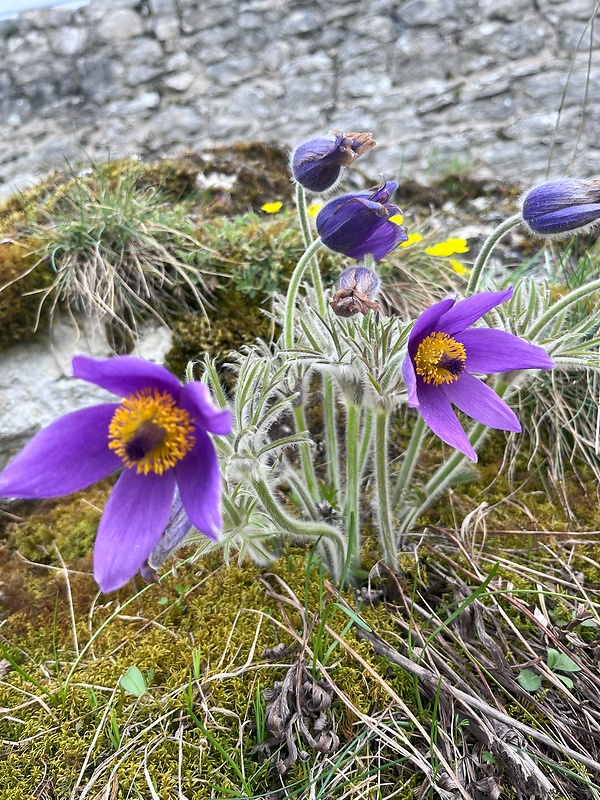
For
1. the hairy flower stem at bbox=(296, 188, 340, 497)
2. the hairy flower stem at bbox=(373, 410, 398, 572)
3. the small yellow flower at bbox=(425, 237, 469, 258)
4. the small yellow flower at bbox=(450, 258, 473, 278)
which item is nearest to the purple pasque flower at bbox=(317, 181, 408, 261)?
the hairy flower stem at bbox=(296, 188, 340, 497)

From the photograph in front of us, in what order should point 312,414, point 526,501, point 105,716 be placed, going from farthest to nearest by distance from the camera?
point 312,414, point 526,501, point 105,716

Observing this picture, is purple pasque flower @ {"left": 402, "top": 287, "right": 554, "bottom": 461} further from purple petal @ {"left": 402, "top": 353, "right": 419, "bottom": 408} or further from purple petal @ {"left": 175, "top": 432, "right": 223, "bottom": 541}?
purple petal @ {"left": 175, "top": 432, "right": 223, "bottom": 541}

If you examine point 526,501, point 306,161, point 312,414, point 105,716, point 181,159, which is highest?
point 306,161

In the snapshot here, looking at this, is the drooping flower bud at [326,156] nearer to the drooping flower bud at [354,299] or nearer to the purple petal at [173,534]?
the drooping flower bud at [354,299]

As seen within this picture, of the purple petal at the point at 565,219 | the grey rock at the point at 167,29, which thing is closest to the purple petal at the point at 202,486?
the purple petal at the point at 565,219

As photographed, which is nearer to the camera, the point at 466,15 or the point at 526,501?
the point at 526,501

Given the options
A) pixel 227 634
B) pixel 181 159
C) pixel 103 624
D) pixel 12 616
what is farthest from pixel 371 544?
pixel 181 159

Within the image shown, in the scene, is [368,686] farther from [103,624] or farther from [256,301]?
[256,301]
